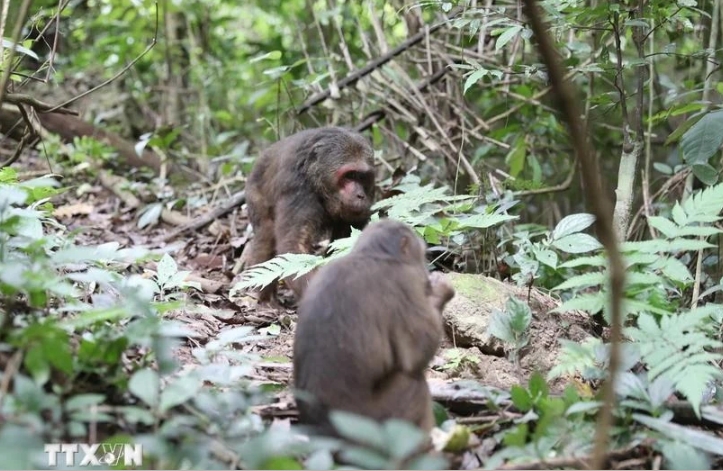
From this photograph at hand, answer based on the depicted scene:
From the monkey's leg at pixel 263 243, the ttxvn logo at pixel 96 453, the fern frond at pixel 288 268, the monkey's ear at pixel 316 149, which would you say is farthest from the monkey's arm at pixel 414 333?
the monkey's leg at pixel 263 243

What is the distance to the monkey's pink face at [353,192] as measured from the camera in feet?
22.4

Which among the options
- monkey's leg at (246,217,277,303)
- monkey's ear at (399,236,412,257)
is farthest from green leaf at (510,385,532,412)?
monkey's leg at (246,217,277,303)

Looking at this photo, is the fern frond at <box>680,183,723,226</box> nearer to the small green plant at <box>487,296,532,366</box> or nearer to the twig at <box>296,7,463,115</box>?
the small green plant at <box>487,296,532,366</box>

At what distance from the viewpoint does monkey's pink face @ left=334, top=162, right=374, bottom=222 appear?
6.82 m

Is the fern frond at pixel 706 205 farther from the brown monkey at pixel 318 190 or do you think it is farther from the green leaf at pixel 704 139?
the brown monkey at pixel 318 190

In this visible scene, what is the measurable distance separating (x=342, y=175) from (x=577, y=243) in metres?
2.52

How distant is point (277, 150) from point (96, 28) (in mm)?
7379

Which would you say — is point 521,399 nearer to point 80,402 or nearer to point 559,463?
point 559,463

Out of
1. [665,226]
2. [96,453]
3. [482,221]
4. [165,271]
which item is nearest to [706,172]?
[482,221]

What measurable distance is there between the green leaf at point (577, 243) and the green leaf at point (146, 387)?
2957 mm

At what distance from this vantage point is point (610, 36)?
7.16 meters

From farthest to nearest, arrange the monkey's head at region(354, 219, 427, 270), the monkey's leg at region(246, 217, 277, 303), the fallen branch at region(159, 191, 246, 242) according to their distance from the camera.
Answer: the fallen branch at region(159, 191, 246, 242)
the monkey's leg at region(246, 217, 277, 303)
the monkey's head at region(354, 219, 427, 270)

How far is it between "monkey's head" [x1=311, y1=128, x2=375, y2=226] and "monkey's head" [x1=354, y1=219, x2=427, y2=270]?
294 centimetres

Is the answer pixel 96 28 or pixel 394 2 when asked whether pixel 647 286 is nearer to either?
pixel 394 2
